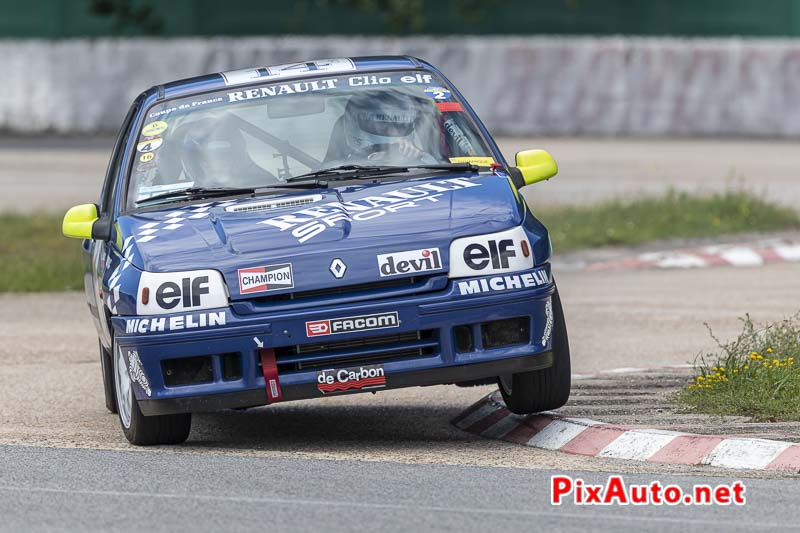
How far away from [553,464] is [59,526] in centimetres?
213

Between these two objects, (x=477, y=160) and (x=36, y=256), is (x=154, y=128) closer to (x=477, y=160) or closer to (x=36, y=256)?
(x=477, y=160)

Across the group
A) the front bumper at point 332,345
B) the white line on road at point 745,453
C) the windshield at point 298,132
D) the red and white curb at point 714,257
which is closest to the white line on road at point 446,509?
the front bumper at point 332,345

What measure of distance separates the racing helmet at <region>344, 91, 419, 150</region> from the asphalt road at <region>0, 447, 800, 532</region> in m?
1.90

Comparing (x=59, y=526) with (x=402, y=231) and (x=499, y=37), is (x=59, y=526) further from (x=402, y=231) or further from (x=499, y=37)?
(x=499, y=37)

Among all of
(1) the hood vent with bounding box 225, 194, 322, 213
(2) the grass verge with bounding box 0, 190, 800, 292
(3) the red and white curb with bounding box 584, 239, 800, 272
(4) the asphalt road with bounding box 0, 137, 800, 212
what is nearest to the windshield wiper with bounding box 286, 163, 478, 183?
(1) the hood vent with bounding box 225, 194, 322, 213

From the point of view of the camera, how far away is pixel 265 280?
7324 millimetres

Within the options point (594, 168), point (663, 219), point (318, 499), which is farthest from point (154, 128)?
point (594, 168)

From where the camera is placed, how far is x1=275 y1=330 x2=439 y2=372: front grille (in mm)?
7395

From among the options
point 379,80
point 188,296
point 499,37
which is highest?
point 379,80

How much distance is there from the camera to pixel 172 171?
27.7ft

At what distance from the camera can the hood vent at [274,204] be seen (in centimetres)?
786

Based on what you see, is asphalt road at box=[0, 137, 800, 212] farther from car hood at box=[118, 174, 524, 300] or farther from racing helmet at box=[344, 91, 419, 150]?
car hood at box=[118, 174, 524, 300]

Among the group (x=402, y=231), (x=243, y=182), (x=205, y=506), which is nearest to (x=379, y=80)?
(x=243, y=182)

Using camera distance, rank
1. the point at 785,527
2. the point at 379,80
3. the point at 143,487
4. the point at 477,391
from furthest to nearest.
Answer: the point at 477,391 → the point at 379,80 → the point at 143,487 → the point at 785,527
